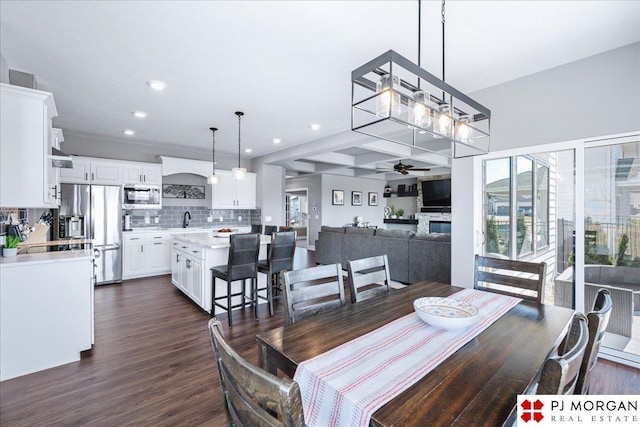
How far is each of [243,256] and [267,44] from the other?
2104 millimetres

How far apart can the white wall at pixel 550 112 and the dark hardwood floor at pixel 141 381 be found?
1.69m

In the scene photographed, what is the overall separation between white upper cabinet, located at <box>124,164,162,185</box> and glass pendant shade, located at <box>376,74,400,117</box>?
5.55 meters

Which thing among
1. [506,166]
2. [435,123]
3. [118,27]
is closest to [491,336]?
[435,123]

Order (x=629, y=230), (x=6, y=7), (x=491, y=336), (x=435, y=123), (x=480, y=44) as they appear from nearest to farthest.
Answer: (x=491, y=336) → (x=435, y=123) → (x=6, y=7) → (x=480, y=44) → (x=629, y=230)

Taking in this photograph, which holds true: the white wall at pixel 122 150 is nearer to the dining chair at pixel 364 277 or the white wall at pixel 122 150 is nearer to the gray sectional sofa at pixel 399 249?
the gray sectional sofa at pixel 399 249

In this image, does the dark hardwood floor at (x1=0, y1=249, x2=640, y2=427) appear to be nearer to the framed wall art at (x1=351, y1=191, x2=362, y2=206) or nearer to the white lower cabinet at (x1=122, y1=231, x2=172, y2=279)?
the white lower cabinet at (x1=122, y1=231, x2=172, y2=279)

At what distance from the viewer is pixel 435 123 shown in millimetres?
1660

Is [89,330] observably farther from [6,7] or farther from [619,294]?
[619,294]

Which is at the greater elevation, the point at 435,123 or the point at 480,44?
the point at 480,44

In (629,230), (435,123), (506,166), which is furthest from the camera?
(506,166)

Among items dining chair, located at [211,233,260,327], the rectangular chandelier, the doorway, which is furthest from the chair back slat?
the doorway

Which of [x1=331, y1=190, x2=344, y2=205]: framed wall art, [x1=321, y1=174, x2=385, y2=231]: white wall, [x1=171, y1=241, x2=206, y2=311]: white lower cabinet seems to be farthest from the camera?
[x1=331, y1=190, x2=344, y2=205]: framed wall art

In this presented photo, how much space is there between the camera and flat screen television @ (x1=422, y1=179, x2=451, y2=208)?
987 cm

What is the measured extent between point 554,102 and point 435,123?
6.55ft
